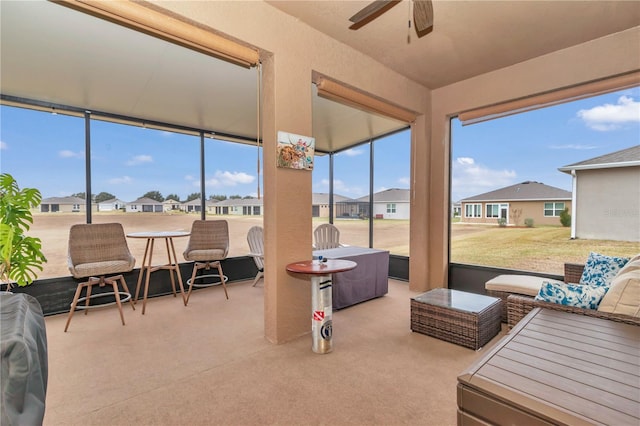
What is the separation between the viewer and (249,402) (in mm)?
1844

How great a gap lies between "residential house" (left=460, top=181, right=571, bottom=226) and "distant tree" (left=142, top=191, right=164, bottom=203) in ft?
15.2

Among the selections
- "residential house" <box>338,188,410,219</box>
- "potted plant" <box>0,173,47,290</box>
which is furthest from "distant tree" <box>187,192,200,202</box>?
"residential house" <box>338,188,410,219</box>

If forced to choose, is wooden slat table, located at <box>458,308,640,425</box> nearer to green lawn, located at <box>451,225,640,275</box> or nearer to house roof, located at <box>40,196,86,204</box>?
green lawn, located at <box>451,225,640,275</box>

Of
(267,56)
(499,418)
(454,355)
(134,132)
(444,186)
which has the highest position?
(267,56)

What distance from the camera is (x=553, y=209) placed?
12.1ft

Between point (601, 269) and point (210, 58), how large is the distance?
4188mm

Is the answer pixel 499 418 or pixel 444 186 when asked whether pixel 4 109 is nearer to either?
pixel 499 418

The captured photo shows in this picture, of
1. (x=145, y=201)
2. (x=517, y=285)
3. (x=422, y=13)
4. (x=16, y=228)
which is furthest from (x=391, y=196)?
(x=16, y=228)

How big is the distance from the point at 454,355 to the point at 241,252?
145 inches

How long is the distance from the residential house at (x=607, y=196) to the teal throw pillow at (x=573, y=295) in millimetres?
1867

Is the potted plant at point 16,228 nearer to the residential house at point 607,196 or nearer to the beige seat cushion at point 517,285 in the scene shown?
the beige seat cushion at point 517,285

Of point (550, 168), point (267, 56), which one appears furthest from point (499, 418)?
point (550, 168)

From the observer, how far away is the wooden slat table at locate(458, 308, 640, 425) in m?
1.06

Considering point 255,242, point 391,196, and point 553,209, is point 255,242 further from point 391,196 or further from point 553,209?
point 553,209
